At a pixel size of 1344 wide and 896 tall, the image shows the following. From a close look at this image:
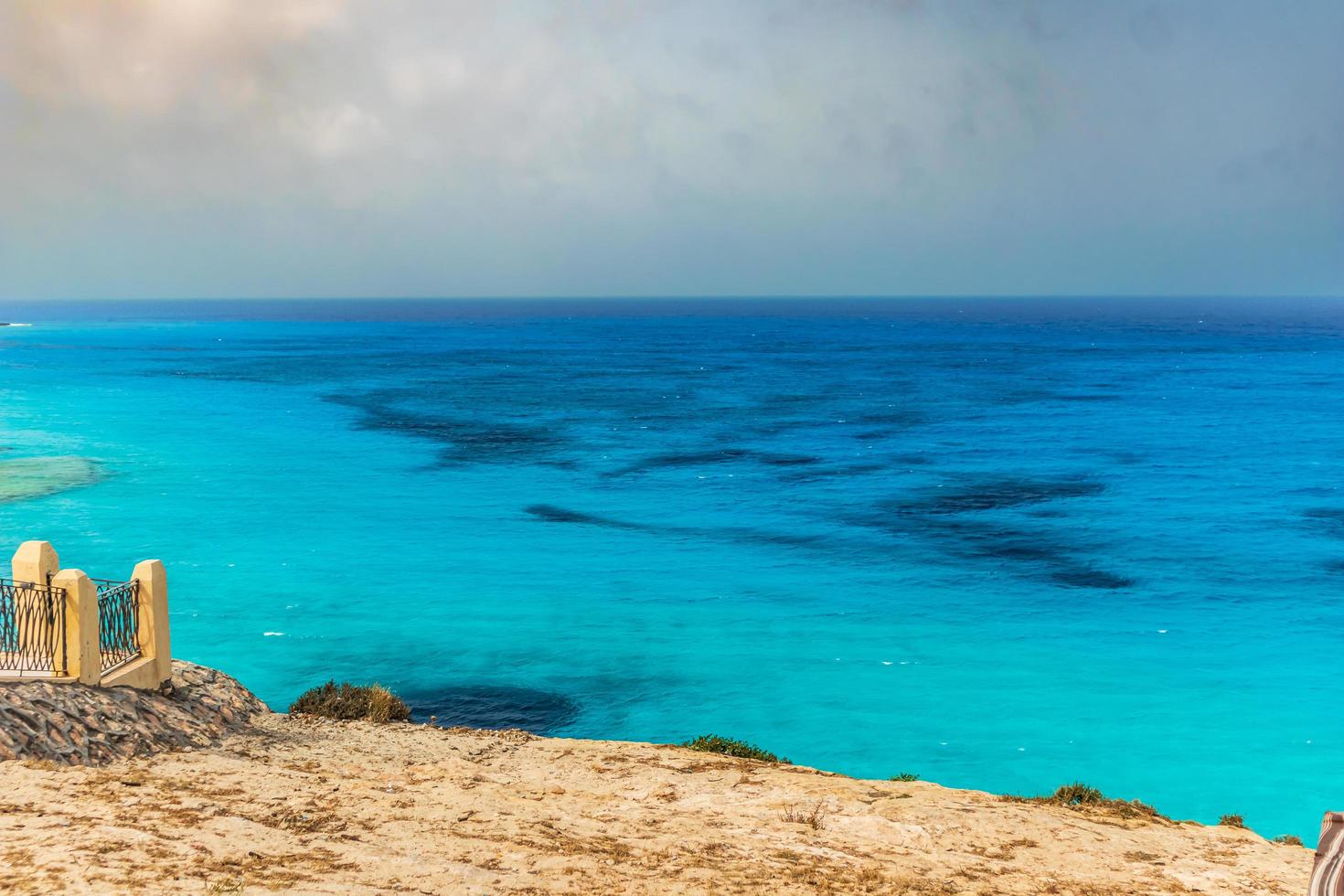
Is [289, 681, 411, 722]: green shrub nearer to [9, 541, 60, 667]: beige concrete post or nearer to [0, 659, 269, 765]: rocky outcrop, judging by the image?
[0, 659, 269, 765]: rocky outcrop

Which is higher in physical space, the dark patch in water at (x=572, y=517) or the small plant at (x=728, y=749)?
the small plant at (x=728, y=749)

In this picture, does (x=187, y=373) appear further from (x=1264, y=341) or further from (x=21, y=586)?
(x=1264, y=341)

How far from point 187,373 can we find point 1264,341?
133562mm

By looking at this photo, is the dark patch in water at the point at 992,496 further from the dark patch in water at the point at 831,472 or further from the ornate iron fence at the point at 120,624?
the ornate iron fence at the point at 120,624

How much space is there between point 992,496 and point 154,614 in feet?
120

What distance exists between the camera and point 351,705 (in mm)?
20266

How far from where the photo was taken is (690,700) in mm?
25469

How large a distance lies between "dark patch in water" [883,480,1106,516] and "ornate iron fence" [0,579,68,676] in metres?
33.1

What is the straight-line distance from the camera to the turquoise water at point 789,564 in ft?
80.0

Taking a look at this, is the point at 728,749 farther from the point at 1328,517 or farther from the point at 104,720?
the point at 1328,517

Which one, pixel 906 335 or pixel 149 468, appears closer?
pixel 149 468

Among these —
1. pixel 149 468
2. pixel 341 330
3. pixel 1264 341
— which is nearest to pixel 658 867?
pixel 149 468

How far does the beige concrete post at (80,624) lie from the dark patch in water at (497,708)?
864 cm

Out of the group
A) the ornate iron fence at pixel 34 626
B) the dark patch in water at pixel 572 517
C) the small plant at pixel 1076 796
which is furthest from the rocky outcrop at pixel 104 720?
the dark patch in water at pixel 572 517
